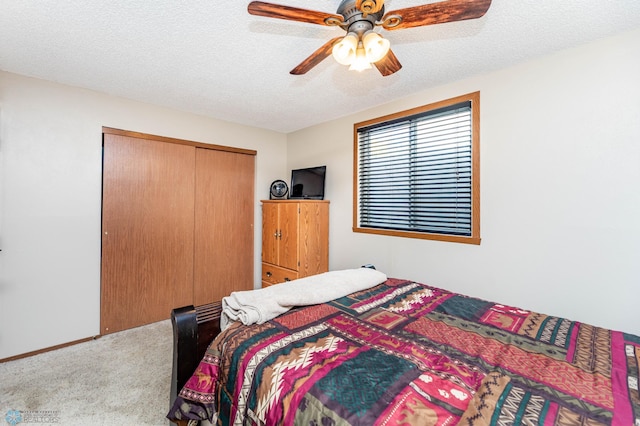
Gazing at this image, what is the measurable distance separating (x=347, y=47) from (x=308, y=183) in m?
2.41

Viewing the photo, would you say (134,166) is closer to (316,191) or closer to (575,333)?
(316,191)

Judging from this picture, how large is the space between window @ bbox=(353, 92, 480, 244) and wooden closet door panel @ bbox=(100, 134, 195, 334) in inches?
82.0

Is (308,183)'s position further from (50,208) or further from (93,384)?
(93,384)

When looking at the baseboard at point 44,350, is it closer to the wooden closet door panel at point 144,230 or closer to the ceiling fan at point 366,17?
the wooden closet door panel at point 144,230

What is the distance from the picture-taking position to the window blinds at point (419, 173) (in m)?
2.50

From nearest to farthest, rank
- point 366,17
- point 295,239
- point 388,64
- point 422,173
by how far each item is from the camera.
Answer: point 366,17 → point 388,64 → point 422,173 → point 295,239

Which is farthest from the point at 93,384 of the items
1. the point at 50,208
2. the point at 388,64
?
the point at 388,64

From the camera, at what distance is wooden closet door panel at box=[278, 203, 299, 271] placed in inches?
130

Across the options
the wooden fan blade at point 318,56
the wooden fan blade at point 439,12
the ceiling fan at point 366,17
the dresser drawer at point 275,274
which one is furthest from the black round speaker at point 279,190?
the wooden fan blade at point 439,12

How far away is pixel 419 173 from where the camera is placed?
9.11ft

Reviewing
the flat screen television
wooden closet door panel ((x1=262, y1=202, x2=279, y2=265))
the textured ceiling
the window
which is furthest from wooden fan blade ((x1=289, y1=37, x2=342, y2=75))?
wooden closet door panel ((x1=262, y1=202, x2=279, y2=265))

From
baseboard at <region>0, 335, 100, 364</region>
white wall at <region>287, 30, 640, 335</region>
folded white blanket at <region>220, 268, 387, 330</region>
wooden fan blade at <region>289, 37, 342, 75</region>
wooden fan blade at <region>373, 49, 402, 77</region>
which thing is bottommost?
baseboard at <region>0, 335, 100, 364</region>

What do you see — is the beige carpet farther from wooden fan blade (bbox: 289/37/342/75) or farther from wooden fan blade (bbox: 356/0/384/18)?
wooden fan blade (bbox: 356/0/384/18)

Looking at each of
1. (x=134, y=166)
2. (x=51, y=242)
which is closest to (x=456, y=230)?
(x=134, y=166)
